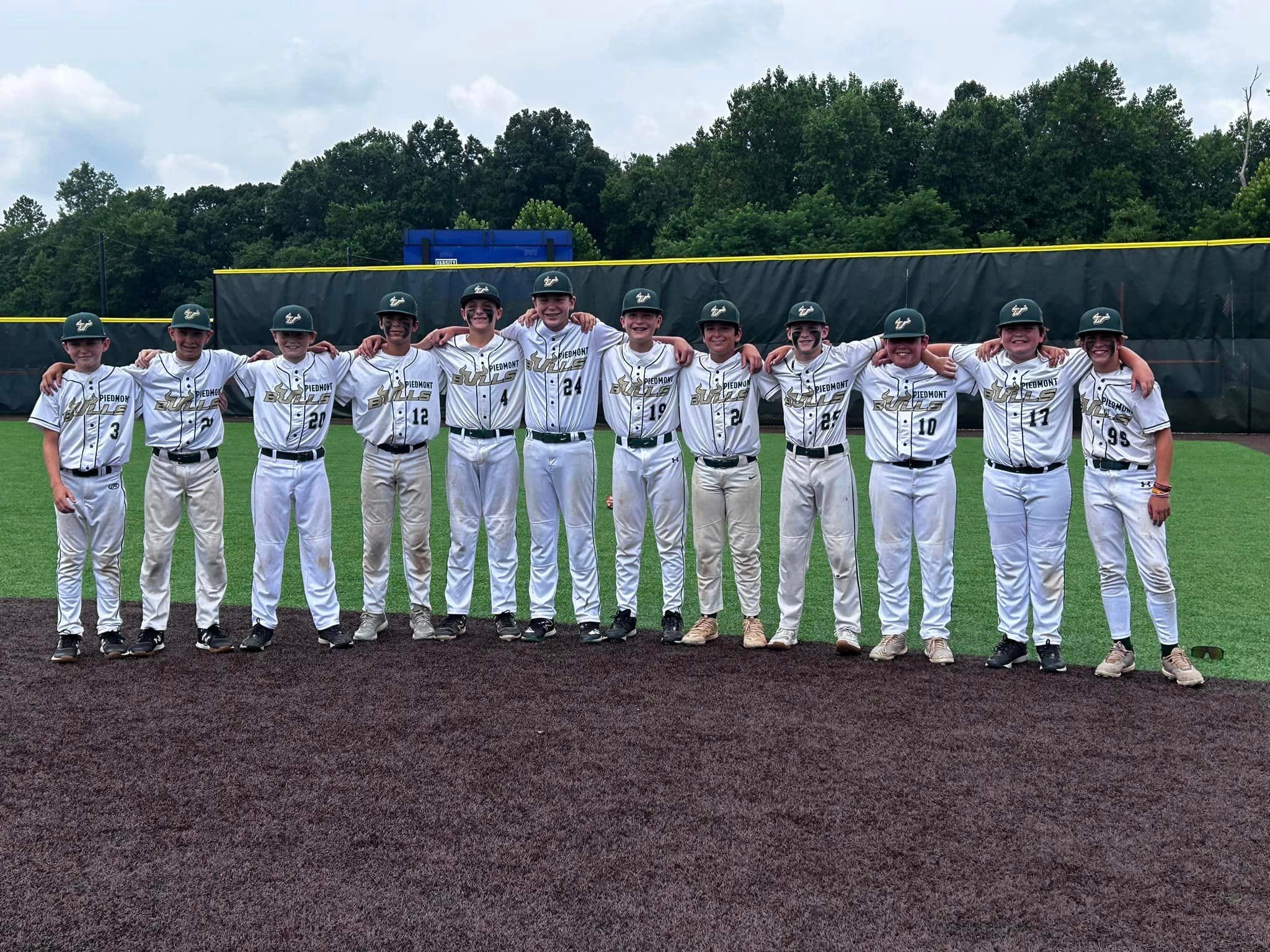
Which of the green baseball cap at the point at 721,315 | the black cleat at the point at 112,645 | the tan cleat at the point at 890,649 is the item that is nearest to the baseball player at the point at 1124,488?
the tan cleat at the point at 890,649

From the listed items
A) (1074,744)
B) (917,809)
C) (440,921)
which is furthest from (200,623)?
(1074,744)

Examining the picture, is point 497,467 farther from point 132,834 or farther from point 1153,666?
point 1153,666

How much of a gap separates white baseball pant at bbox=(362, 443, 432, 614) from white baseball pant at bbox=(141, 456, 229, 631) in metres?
0.81

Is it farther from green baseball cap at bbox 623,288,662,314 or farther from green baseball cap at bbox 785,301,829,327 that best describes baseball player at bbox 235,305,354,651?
green baseball cap at bbox 785,301,829,327

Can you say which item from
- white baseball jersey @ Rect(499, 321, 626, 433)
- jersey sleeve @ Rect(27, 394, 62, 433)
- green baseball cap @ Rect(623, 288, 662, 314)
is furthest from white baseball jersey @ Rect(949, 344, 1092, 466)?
jersey sleeve @ Rect(27, 394, 62, 433)

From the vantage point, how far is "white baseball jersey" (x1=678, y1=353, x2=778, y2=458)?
6.21 metres

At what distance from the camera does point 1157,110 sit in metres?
50.9

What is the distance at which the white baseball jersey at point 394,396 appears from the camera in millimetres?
6371

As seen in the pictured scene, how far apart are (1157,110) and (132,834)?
56.9 m

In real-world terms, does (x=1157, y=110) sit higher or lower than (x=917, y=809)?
higher

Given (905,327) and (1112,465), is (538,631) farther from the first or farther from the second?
(1112,465)

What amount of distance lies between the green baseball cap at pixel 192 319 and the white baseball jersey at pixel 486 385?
129 cm

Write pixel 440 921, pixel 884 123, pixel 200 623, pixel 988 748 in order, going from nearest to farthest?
pixel 440 921, pixel 988 748, pixel 200 623, pixel 884 123

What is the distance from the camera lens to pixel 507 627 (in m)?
6.36
